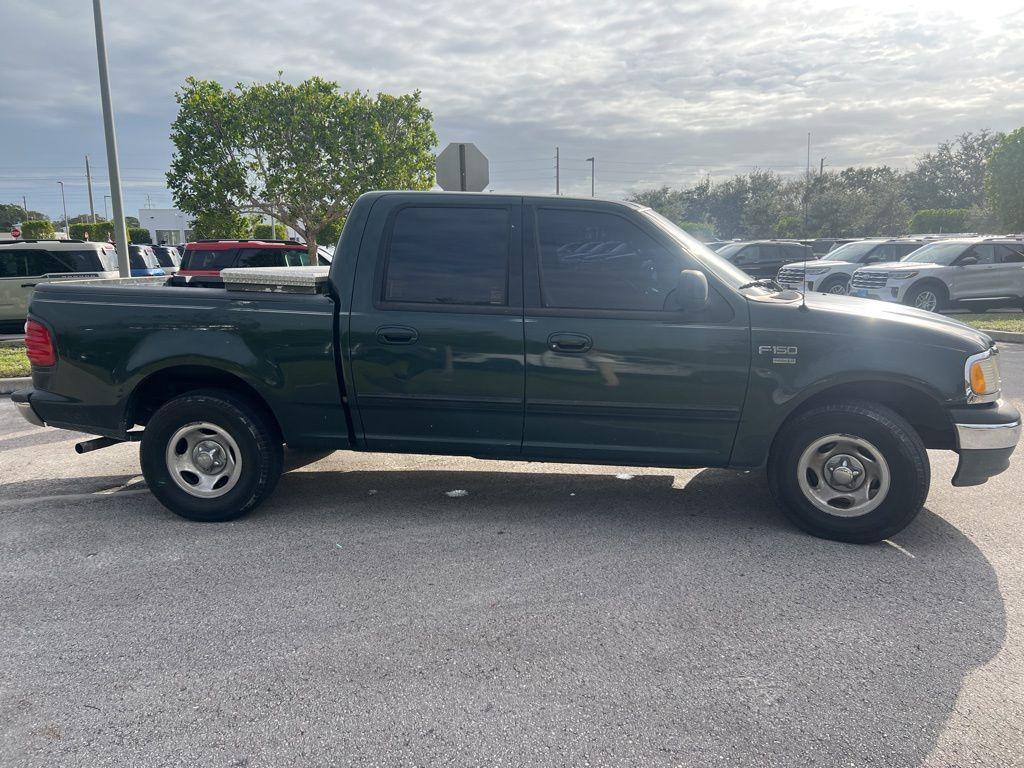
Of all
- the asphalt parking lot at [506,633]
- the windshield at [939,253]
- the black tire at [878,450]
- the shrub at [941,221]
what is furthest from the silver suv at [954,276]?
the shrub at [941,221]

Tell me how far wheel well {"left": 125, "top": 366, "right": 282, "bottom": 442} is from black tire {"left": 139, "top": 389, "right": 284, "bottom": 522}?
0.19ft

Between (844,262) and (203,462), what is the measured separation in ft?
57.8

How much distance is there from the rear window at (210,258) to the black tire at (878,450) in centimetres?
1247

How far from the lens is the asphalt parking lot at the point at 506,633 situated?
8.01 feet

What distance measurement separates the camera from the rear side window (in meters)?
4.14

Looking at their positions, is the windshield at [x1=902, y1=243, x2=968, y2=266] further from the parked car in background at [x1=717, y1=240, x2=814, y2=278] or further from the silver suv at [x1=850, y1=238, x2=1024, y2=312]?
the parked car in background at [x1=717, y1=240, x2=814, y2=278]

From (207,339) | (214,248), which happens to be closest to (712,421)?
(207,339)

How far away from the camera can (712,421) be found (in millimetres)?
4047

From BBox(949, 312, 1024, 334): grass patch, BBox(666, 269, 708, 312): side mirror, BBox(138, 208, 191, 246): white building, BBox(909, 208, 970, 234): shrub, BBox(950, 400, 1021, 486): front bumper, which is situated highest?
BBox(138, 208, 191, 246): white building

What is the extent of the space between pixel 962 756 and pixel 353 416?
324 cm

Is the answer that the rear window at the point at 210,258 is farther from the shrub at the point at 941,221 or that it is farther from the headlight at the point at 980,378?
the shrub at the point at 941,221

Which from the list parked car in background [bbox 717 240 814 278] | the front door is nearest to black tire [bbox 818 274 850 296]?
parked car in background [bbox 717 240 814 278]

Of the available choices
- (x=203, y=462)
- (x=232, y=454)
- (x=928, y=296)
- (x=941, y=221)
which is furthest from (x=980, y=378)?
(x=941, y=221)

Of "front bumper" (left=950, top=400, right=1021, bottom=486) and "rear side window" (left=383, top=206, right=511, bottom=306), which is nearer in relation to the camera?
"front bumper" (left=950, top=400, right=1021, bottom=486)
